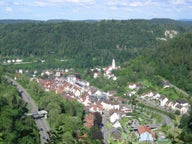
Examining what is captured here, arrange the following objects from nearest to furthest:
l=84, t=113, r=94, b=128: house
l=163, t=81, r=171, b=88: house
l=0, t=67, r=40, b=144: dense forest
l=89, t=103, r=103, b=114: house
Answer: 1. l=0, t=67, r=40, b=144: dense forest
2. l=84, t=113, r=94, b=128: house
3. l=89, t=103, r=103, b=114: house
4. l=163, t=81, r=171, b=88: house

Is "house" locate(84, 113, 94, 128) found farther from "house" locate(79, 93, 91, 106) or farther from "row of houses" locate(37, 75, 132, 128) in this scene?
"house" locate(79, 93, 91, 106)

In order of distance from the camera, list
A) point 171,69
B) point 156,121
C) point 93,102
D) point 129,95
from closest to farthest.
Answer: point 156,121 < point 93,102 < point 129,95 < point 171,69

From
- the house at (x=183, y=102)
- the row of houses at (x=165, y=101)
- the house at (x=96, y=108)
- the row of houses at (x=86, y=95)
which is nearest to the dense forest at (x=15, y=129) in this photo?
the row of houses at (x=86, y=95)

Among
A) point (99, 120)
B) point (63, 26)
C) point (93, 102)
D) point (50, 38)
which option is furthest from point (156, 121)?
point (63, 26)

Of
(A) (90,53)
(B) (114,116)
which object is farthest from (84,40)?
(B) (114,116)

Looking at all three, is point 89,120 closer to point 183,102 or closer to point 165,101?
point 183,102

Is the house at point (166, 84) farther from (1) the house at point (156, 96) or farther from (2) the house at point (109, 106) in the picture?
(2) the house at point (109, 106)

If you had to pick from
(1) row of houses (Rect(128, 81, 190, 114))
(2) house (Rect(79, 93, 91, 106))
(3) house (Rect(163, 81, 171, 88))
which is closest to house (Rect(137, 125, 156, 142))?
Answer: (1) row of houses (Rect(128, 81, 190, 114))

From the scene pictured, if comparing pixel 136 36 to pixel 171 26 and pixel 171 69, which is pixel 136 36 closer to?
pixel 171 26
